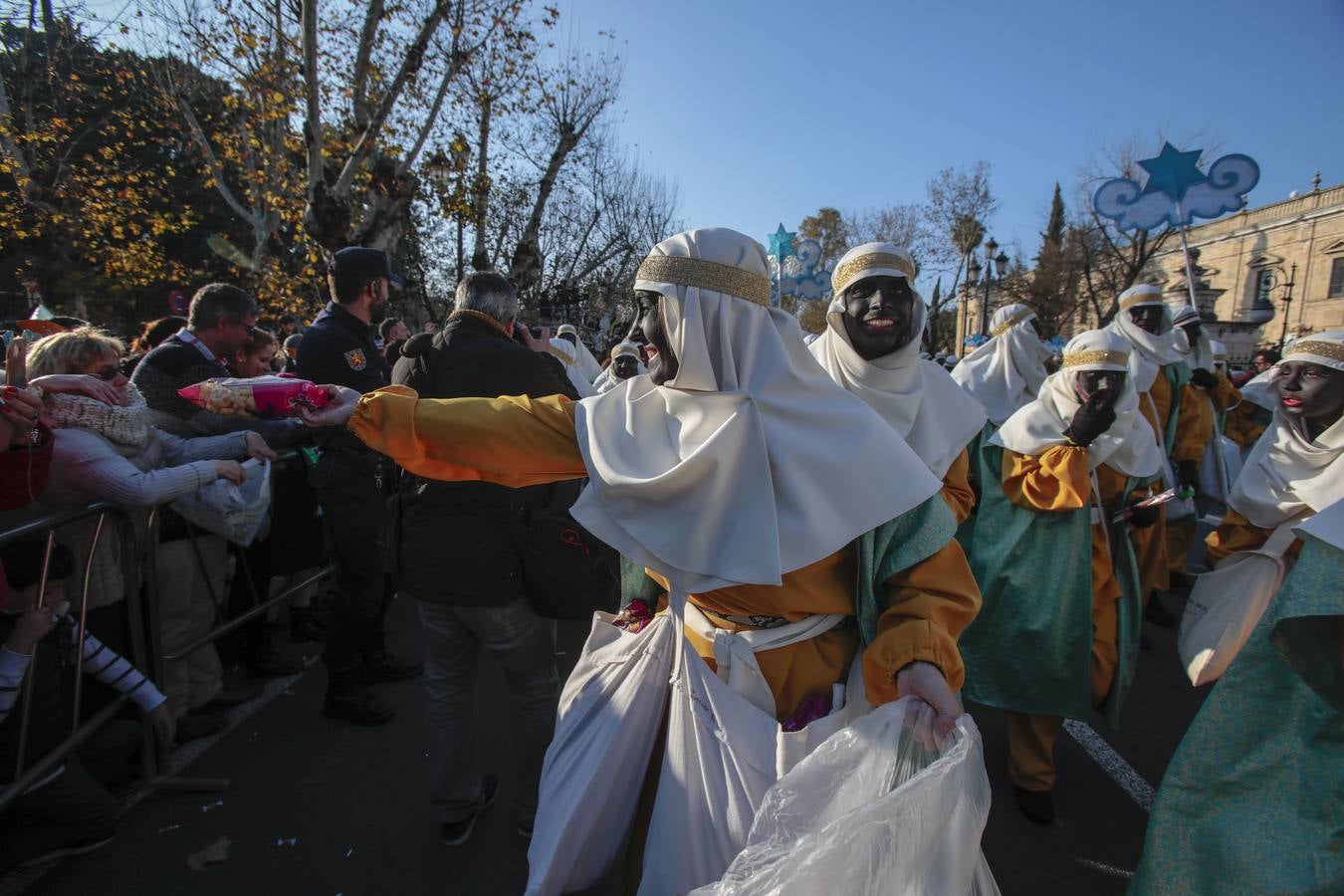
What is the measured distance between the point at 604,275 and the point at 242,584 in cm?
2395

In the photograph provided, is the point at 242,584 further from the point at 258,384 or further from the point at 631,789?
the point at 631,789

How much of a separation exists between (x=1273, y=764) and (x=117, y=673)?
396 centimetres

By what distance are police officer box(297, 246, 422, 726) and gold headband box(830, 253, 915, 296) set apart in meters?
2.32

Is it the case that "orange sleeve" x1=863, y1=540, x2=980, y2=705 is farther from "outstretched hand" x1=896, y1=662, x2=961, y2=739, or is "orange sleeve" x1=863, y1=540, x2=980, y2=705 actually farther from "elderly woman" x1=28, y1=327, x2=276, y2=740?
"elderly woman" x1=28, y1=327, x2=276, y2=740

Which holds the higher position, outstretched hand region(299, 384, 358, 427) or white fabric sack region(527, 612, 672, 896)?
outstretched hand region(299, 384, 358, 427)

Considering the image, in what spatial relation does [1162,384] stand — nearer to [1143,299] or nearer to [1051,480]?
[1143,299]

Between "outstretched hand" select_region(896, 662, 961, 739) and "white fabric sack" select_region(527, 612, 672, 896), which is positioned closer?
"outstretched hand" select_region(896, 662, 961, 739)

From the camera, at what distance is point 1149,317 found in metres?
5.40

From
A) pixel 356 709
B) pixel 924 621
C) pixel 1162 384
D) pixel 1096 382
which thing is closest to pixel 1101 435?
pixel 1096 382

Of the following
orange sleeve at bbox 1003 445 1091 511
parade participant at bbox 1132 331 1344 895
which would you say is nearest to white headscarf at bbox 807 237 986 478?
orange sleeve at bbox 1003 445 1091 511

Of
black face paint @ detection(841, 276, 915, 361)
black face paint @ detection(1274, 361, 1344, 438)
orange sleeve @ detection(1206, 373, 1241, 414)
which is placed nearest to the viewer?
black face paint @ detection(1274, 361, 1344, 438)

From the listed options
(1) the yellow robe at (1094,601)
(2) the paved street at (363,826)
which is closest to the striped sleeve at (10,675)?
(2) the paved street at (363,826)

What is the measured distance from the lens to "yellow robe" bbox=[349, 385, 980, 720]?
162 centimetres

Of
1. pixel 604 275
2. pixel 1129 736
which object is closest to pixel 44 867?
pixel 1129 736
